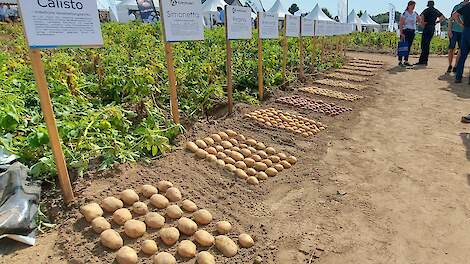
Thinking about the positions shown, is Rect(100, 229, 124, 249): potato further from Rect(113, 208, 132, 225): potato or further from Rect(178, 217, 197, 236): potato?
Rect(178, 217, 197, 236): potato

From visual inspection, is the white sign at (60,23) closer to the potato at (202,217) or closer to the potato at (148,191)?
the potato at (148,191)

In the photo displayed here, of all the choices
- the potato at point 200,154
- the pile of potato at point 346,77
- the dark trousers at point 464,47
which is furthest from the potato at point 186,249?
the dark trousers at point 464,47

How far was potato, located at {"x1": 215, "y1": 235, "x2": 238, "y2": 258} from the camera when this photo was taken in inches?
90.8

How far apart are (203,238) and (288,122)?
9.56ft

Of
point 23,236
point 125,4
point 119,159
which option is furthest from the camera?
point 125,4

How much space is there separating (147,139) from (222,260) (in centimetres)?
143

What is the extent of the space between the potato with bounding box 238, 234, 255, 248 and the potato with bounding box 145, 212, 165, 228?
547 mm

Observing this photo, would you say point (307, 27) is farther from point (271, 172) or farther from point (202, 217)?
point (202, 217)

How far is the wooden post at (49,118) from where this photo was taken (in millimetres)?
2303

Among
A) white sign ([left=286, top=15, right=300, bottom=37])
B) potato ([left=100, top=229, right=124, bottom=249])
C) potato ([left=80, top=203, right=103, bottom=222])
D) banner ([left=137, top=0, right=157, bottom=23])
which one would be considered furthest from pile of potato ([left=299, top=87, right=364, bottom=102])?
banner ([left=137, top=0, right=157, bottom=23])

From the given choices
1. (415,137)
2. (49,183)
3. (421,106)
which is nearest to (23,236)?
(49,183)

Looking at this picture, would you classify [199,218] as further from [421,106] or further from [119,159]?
[421,106]

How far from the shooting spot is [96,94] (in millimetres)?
4770

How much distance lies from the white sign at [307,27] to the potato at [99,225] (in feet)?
21.0
